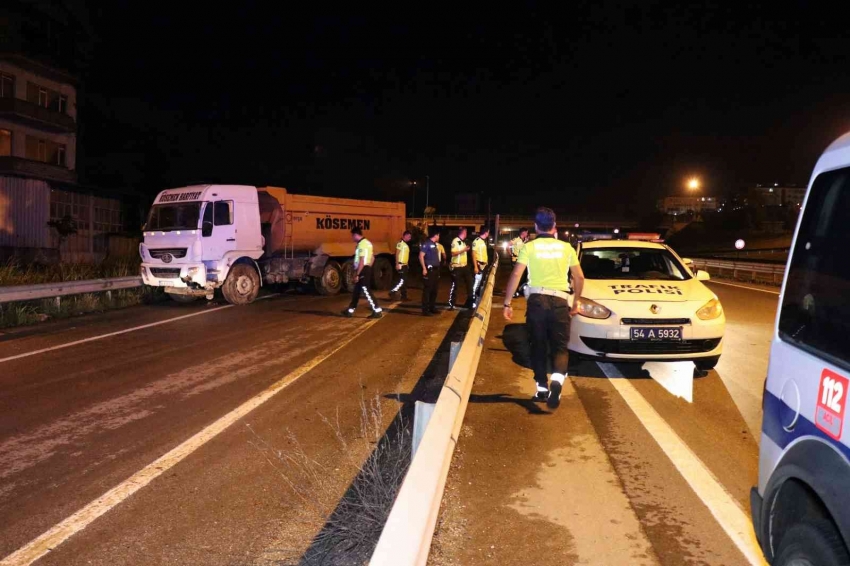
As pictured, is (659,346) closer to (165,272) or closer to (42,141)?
(165,272)

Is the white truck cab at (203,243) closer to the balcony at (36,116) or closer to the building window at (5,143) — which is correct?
the balcony at (36,116)

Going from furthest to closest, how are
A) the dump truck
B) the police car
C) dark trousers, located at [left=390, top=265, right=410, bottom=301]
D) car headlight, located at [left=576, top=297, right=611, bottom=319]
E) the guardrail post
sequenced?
dark trousers, located at [left=390, top=265, right=410, bottom=301], the dump truck, car headlight, located at [left=576, top=297, right=611, bottom=319], the police car, the guardrail post

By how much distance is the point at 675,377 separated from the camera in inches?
323

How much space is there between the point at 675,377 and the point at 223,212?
1084 centimetres

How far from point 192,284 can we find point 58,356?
5.89m

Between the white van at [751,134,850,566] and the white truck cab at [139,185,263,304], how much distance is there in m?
13.6

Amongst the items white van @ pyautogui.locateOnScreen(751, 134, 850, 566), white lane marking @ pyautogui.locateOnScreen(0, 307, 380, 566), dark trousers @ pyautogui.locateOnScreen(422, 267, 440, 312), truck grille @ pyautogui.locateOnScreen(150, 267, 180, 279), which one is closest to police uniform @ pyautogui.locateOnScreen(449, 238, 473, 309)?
dark trousers @ pyautogui.locateOnScreen(422, 267, 440, 312)

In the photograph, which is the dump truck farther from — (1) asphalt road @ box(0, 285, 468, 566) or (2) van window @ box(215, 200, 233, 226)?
(1) asphalt road @ box(0, 285, 468, 566)

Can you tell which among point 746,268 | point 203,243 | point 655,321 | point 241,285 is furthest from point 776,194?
point 655,321

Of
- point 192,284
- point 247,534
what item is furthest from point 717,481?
point 192,284

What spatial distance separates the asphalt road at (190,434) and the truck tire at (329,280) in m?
6.69

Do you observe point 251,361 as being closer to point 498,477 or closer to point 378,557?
point 498,477

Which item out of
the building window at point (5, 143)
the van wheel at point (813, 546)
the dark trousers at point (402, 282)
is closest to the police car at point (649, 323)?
the van wheel at point (813, 546)

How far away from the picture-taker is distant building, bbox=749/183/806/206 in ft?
287
